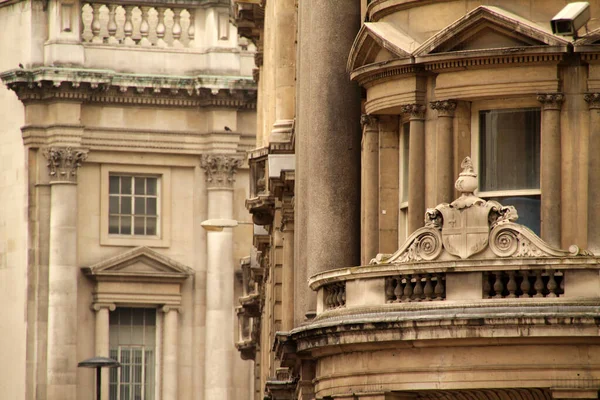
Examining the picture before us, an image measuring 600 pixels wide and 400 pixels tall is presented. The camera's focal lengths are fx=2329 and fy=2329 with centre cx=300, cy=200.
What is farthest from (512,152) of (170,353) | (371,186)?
(170,353)

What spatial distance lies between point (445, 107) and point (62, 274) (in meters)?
46.7

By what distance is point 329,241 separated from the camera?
1403 inches

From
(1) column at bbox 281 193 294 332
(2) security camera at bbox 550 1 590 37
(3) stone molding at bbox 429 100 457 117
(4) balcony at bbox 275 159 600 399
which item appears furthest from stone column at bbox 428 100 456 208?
(1) column at bbox 281 193 294 332

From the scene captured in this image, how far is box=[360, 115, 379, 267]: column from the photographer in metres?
33.5

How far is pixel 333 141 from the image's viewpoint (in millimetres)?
35594

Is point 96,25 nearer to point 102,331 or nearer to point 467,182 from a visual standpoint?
point 102,331

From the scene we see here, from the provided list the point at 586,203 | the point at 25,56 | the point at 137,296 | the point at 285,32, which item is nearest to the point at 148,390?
the point at 137,296

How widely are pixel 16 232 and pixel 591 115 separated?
165 ft

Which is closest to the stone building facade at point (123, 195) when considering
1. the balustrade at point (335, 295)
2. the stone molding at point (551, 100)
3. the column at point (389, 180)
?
the column at point (389, 180)

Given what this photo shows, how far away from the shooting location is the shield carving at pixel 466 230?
95.6 feet

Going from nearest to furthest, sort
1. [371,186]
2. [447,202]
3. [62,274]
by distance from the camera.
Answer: [447,202] < [371,186] < [62,274]

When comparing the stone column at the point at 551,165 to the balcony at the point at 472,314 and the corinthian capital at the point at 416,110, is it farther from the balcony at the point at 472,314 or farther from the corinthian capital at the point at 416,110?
the corinthian capital at the point at 416,110

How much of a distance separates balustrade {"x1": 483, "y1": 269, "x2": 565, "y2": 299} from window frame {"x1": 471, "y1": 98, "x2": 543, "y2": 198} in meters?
2.44

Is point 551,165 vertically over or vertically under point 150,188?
under
